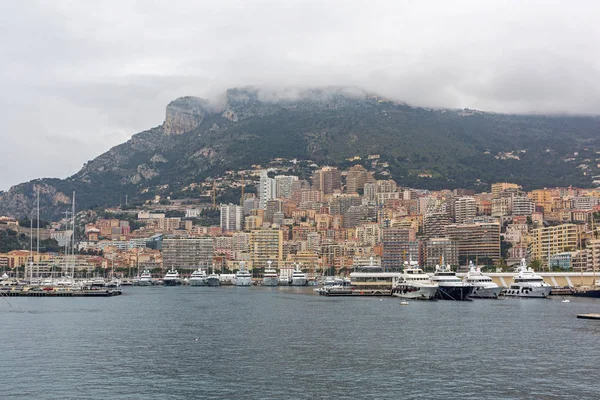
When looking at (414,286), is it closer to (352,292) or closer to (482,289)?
(482,289)

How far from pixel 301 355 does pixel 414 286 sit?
63.3 meters

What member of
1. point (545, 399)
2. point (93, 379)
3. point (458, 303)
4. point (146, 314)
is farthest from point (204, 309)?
point (545, 399)

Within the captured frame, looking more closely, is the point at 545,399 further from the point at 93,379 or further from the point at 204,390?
the point at 93,379

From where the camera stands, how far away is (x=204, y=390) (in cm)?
4206

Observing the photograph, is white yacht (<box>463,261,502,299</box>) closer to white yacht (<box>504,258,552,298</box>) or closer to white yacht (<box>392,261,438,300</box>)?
white yacht (<box>504,258,552,298</box>)

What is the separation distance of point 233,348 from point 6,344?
1737 centimetres

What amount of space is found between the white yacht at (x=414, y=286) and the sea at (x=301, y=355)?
23995 millimetres

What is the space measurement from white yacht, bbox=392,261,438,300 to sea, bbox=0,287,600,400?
78.7ft

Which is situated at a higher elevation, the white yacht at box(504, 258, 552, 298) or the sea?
the white yacht at box(504, 258, 552, 298)

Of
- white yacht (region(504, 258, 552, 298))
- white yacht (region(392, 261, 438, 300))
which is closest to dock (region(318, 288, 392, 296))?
white yacht (region(392, 261, 438, 300))

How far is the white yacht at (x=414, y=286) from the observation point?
111775 millimetres

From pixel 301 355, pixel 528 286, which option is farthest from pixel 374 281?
pixel 301 355

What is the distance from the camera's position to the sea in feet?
139

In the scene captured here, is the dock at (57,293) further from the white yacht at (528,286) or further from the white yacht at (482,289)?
the white yacht at (528,286)
